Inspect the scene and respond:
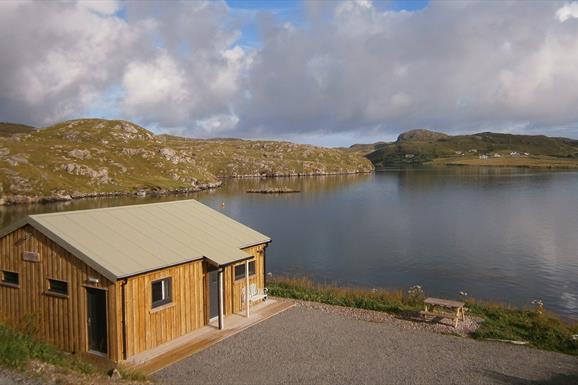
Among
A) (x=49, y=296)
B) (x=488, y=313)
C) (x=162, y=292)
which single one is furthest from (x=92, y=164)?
(x=488, y=313)

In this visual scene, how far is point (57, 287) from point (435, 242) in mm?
46023

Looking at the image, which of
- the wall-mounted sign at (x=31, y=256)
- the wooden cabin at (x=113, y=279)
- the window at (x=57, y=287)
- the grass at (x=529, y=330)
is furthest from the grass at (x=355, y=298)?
the wall-mounted sign at (x=31, y=256)

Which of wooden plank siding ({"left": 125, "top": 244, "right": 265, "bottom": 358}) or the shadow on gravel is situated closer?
the shadow on gravel

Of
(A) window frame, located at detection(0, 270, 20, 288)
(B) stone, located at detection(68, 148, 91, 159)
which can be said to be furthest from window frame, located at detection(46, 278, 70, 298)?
(B) stone, located at detection(68, 148, 91, 159)

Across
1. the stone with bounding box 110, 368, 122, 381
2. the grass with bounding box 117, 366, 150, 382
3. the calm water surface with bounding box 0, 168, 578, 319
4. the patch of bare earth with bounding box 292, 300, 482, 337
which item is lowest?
the calm water surface with bounding box 0, 168, 578, 319

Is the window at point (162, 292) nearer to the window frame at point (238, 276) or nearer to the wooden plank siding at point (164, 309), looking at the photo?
the wooden plank siding at point (164, 309)

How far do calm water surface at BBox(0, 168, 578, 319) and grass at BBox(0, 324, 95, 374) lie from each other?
27.4 m

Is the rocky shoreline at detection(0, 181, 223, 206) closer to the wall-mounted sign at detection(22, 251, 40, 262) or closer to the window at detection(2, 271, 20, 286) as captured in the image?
the window at detection(2, 271, 20, 286)

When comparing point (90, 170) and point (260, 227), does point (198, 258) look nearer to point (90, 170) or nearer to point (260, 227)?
point (260, 227)

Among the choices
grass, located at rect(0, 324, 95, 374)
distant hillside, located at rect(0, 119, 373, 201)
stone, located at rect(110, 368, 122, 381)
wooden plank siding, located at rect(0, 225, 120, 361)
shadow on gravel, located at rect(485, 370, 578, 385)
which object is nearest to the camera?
grass, located at rect(0, 324, 95, 374)

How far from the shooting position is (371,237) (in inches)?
2415

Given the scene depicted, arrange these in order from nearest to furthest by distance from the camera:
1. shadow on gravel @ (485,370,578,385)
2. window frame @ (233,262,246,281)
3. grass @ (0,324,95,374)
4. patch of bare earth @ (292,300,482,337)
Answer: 1. grass @ (0,324,95,374)
2. shadow on gravel @ (485,370,578,385)
3. patch of bare earth @ (292,300,482,337)
4. window frame @ (233,262,246,281)

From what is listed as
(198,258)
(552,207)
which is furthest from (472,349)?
(552,207)

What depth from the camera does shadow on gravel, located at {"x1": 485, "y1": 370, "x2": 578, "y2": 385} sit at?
16.4 metres
